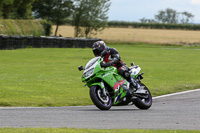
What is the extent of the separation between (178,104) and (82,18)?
50.3m

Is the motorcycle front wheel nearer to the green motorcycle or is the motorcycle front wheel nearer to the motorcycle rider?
the green motorcycle

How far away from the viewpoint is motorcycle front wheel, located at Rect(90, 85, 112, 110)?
30.3 ft

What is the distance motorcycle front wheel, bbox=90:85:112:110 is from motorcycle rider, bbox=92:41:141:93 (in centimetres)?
58

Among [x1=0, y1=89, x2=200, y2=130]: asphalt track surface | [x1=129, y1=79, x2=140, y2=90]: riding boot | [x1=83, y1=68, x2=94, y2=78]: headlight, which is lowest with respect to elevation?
[x1=0, y1=89, x2=200, y2=130]: asphalt track surface

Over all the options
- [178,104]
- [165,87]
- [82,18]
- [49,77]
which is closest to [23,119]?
[178,104]

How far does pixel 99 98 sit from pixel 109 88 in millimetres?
602

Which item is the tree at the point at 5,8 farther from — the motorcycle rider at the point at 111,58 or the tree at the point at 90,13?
the motorcycle rider at the point at 111,58

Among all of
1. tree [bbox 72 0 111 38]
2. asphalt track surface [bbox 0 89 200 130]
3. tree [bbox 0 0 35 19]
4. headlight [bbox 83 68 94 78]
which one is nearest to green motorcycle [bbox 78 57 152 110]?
headlight [bbox 83 68 94 78]

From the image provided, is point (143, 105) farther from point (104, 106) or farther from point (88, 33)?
point (88, 33)

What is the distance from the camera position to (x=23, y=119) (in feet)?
25.9

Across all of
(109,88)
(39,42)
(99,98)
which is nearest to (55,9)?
(39,42)

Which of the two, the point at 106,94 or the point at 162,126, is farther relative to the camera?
the point at 106,94

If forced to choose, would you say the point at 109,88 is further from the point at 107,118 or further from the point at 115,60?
the point at 107,118

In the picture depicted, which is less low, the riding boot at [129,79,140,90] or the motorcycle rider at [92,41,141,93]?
the motorcycle rider at [92,41,141,93]
